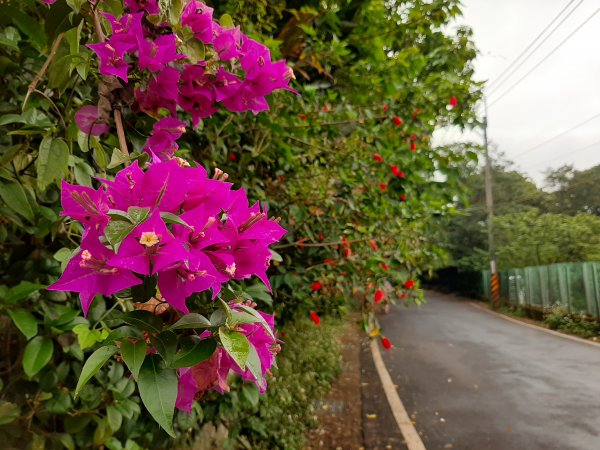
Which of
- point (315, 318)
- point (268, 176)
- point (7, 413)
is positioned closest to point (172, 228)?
point (7, 413)

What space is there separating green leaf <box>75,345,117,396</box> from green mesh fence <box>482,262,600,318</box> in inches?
492

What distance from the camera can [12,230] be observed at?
173 centimetres

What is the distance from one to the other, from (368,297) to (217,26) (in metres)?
2.87

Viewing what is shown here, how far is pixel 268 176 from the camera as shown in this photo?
3.30 m

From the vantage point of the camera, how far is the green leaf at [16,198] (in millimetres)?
1168

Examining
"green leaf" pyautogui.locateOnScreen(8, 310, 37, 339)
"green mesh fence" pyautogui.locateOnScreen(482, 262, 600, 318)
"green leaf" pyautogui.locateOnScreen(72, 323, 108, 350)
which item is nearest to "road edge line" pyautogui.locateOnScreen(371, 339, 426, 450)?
"green leaf" pyautogui.locateOnScreen(72, 323, 108, 350)

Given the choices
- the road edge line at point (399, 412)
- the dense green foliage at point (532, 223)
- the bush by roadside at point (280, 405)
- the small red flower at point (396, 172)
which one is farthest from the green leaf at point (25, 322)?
the dense green foliage at point (532, 223)

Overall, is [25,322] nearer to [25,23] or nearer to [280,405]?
[25,23]

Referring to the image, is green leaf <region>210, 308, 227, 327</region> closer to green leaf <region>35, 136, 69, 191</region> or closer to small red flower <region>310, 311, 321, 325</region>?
green leaf <region>35, 136, 69, 191</region>

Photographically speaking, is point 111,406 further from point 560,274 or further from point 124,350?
point 560,274

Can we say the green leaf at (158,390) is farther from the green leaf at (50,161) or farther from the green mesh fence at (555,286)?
the green mesh fence at (555,286)

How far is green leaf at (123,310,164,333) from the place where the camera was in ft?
2.12

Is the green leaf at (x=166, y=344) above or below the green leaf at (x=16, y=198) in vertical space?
below

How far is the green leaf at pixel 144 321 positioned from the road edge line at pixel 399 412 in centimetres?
362
